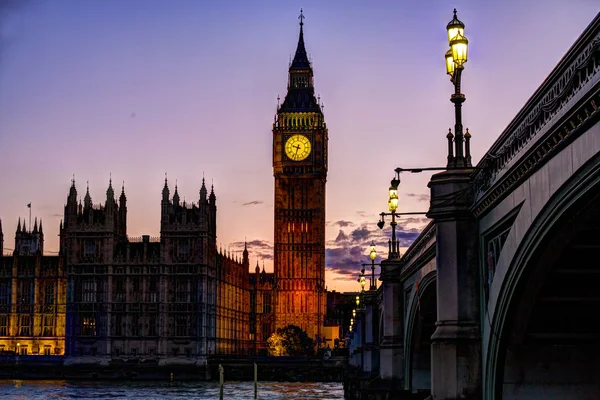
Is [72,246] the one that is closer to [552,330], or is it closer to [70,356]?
[70,356]

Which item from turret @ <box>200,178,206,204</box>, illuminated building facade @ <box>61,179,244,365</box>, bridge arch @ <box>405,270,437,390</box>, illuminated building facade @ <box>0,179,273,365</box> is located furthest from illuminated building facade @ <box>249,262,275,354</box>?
bridge arch @ <box>405,270,437,390</box>

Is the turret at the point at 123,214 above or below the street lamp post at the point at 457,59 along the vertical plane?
above

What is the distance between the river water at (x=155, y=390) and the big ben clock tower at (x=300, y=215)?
4945 cm

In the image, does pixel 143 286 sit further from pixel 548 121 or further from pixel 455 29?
pixel 548 121

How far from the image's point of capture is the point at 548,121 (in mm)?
14125

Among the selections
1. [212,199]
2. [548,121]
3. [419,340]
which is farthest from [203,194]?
[548,121]

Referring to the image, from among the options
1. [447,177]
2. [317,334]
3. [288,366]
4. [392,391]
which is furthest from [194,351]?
[447,177]

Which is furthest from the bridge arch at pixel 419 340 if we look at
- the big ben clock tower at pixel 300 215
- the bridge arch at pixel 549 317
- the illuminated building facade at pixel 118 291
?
the big ben clock tower at pixel 300 215

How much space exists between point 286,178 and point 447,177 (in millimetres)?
153735

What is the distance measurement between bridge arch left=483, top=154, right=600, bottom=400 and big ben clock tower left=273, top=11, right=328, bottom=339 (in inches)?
5896

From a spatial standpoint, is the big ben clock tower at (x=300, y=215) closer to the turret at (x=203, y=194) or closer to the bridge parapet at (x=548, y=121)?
the turret at (x=203, y=194)

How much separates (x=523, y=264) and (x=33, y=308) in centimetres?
13804

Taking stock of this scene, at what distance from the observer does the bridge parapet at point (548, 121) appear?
1183cm

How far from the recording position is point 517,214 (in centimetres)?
1680
